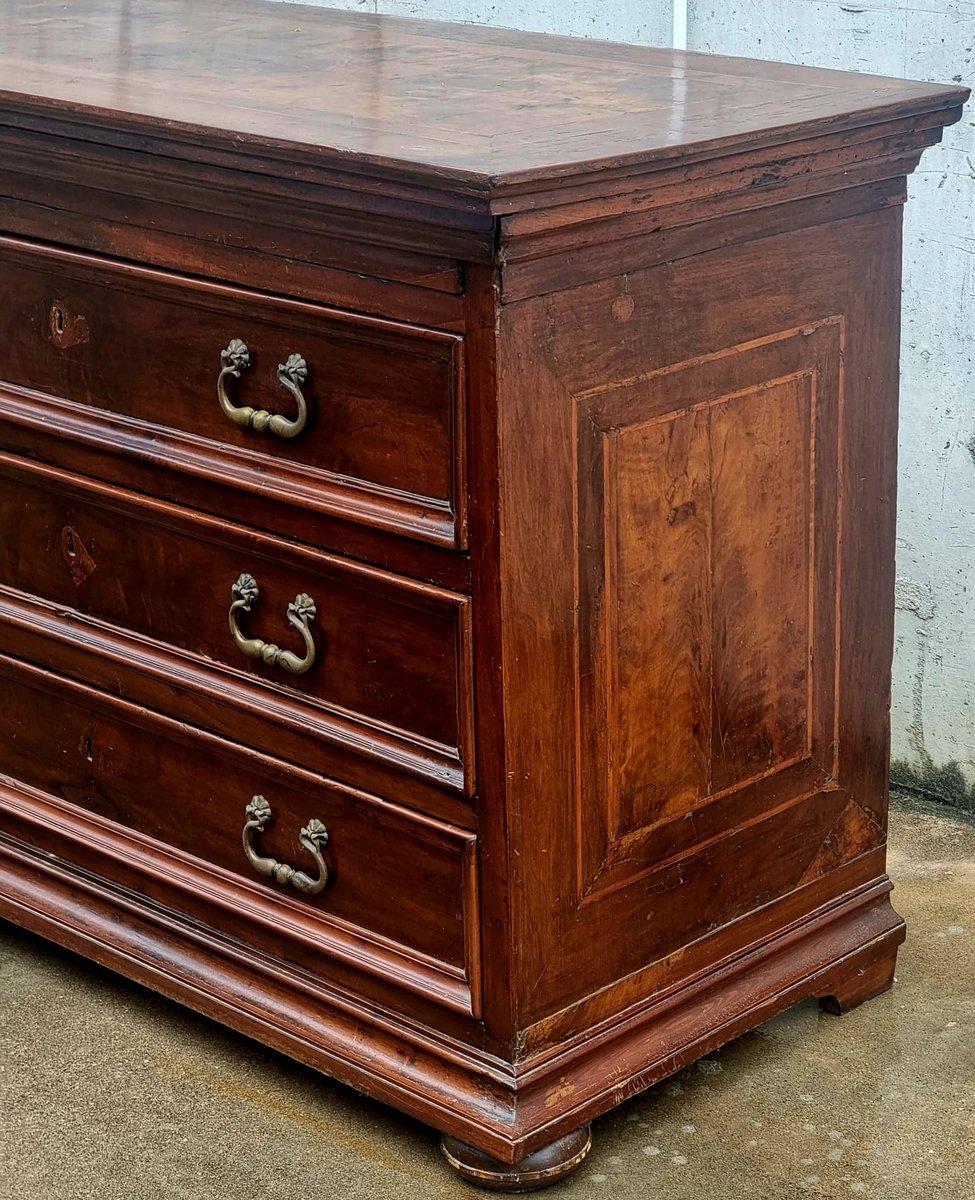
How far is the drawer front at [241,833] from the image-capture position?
181 centimetres

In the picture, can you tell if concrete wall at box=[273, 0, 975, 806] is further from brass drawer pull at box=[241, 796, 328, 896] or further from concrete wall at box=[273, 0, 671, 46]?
brass drawer pull at box=[241, 796, 328, 896]

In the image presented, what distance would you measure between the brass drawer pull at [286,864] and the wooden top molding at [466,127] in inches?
24.7

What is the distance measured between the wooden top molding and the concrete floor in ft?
2.98

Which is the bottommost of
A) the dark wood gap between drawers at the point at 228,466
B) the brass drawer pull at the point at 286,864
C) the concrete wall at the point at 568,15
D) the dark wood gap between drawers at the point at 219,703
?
the brass drawer pull at the point at 286,864

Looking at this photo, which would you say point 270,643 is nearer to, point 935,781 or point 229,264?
point 229,264

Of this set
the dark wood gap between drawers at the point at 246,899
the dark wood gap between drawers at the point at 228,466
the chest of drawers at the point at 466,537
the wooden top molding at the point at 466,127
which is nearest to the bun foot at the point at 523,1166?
the chest of drawers at the point at 466,537

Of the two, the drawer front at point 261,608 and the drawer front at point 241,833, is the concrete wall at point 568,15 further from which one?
the drawer front at point 241,833

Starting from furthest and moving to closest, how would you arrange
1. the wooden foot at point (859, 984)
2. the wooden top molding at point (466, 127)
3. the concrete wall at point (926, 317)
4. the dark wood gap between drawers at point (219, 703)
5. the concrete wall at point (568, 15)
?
the concrete wall at point (568, 15) < the concrete wall at point (926, 317) < the wooden foot at point (859, 984) < the dark wood gap between drawers at point (219, 703) < the wooden top molding at point (466, 127)

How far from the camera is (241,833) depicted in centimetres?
198

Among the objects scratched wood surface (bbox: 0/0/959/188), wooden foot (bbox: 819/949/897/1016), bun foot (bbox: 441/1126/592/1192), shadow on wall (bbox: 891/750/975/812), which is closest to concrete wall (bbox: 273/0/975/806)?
shadow on wall (bbox: 891/750/975/812)

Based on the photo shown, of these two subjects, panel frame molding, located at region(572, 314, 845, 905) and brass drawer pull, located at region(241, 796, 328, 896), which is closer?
panel frame molding, located at region(572, 314, 845, 905)

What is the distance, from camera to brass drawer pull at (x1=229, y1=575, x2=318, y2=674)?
1.82 metres

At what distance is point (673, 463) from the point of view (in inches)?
68.9

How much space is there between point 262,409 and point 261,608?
22 centimetres
